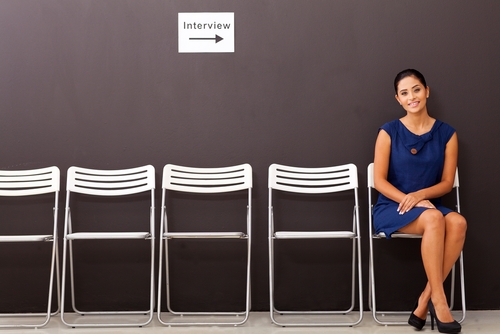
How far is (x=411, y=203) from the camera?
3207 millimetres

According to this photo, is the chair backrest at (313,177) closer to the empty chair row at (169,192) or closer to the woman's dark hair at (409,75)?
the empty chair row at (169,192)

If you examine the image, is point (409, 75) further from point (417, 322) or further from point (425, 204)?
point (417, 322)

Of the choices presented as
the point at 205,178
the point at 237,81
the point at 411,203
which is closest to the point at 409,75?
the point at 411,203

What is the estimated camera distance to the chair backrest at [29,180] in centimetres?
353

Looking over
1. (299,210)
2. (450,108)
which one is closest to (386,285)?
(299,210)

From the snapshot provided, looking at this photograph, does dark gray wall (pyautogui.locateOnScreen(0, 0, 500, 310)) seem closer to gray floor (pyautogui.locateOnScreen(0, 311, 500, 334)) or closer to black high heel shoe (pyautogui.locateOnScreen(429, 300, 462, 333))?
gray floor (pyautogui.locateOnScreen(0, 311, 500, 334))

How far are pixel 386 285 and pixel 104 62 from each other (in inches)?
93.0

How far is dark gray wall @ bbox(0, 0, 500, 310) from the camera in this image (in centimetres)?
374

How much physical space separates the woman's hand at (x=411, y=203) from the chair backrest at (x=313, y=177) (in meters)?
0.37

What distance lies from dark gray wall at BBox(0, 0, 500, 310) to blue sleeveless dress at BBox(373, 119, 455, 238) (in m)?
0.30

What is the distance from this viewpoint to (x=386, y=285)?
371 centimetres

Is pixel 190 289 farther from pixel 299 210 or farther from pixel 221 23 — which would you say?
pixel 221 23

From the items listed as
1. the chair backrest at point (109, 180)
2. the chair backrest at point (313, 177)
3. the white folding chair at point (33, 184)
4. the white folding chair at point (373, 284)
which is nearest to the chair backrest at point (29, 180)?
the white folding chair at point (33, 184)

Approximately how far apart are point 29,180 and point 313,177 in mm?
1799
